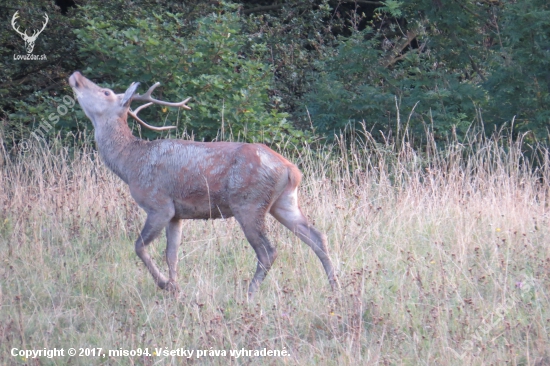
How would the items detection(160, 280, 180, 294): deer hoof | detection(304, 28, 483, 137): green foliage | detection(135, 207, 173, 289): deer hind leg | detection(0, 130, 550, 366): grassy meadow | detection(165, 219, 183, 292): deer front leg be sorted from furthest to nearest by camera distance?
detection(304, 28, 483, 137): green foliage < detection(165, 219, 183, 292): deer front leg < detection(135, 207, 173, 289): deer hind leg < detection(160, 280, 180, 294): deer hoof < detection(0, 130, 550, 366): grassy meadow

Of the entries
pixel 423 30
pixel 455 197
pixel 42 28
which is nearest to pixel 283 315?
pixel 455 197

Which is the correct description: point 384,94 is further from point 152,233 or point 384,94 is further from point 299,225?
point 152,233

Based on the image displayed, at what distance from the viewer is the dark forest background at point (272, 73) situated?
1043cm

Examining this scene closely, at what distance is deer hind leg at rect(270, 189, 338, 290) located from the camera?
6.05m

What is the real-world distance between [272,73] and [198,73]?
56.4 inches

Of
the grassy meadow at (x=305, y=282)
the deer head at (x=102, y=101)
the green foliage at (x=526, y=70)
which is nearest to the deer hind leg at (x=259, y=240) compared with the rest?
the grassy meadow at (x=305, y=282)

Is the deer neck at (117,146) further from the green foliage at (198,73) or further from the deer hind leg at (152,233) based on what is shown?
the green foliage at (198,73)

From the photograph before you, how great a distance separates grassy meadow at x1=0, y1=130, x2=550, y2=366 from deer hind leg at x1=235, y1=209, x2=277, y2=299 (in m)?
0.17

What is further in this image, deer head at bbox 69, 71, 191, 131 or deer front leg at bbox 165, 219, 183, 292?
deer head at bbox 69, 71, 191, 131

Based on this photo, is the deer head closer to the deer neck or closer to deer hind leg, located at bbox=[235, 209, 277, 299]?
the deer neck

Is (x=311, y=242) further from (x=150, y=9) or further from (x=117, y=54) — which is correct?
(x=150, y=9)

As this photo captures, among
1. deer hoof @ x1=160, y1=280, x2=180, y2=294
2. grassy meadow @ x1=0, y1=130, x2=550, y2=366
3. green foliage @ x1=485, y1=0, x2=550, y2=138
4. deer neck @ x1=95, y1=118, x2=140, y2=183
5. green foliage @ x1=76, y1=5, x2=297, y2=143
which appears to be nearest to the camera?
grassy meadow @ x1=0, y1=130, x2=550, y2=366

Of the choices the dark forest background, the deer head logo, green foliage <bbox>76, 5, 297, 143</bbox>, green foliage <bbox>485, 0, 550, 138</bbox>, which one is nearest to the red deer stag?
the dark forest background

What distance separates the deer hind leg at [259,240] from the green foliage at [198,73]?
453cm
